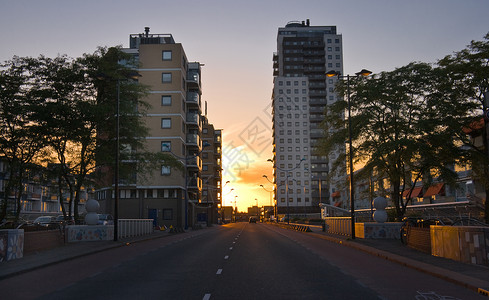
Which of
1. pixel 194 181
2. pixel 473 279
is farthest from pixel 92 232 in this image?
pixel 194 181

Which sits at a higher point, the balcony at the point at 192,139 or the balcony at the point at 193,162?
the balcony at the point at 192,139

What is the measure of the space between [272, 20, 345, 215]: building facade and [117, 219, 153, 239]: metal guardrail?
100 metres

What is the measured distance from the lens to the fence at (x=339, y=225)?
1374 inches

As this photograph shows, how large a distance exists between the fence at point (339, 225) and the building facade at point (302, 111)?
98.9 meters

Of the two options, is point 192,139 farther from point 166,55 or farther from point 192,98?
point 166,55

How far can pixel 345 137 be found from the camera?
40625 millimetres

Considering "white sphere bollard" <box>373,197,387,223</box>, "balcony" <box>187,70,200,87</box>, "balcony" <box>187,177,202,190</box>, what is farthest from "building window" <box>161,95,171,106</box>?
"white sphere bollard" <box>373,197,387,223</box>

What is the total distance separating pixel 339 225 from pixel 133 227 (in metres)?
16.7

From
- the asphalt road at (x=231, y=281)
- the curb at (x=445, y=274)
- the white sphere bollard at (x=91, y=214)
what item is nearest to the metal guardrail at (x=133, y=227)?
the white sphere bollard at (x=91, y=214)

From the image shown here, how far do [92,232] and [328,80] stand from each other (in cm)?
12902

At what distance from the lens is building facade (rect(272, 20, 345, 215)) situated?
146 m

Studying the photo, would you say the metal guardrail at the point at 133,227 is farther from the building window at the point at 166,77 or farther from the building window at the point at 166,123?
the building window at the point at 166,77

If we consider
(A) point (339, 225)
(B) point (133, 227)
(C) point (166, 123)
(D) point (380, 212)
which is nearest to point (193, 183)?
(C) point (166, 123)

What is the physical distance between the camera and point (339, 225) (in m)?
38.4
